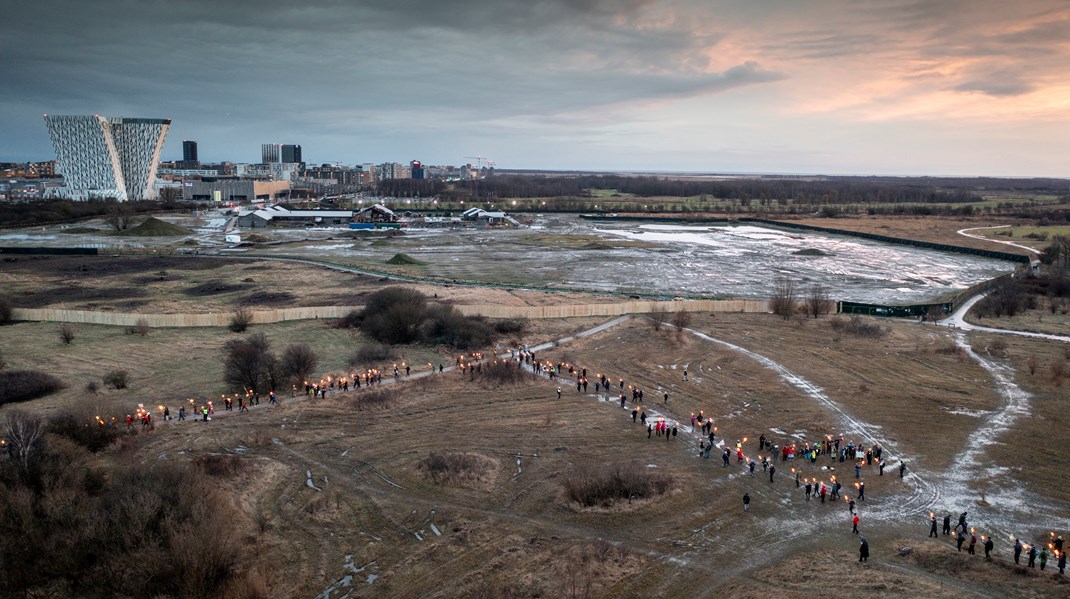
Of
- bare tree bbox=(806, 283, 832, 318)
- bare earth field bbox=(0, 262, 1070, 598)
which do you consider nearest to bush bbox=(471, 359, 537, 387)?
bare earth field bbox=(0, 262, 1070, 598)

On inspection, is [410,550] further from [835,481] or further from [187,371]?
[187,371]

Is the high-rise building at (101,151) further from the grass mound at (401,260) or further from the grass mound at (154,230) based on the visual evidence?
the grass mound at (401,260)

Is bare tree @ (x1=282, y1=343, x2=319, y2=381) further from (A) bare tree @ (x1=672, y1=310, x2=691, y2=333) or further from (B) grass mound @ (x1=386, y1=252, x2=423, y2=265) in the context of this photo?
(B) grass mound @ (x1=386, y1=252, x2=423, y2=265)

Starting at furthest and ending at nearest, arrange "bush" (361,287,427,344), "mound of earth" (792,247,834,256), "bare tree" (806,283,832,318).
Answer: "mound of earth" (792,247,834,256), "bare tree" (806,283,832,318), "bush" (361,287,427,344)

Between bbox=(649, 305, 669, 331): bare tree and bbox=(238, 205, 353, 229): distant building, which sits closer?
bbox=(649, 305, 669, 331): bare tree

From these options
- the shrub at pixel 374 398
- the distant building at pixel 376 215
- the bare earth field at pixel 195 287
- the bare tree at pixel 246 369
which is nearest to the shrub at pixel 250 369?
the bare tree at pixel 246 369

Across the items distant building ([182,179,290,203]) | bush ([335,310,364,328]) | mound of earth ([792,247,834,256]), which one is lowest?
bush ([335,310,364,328])
